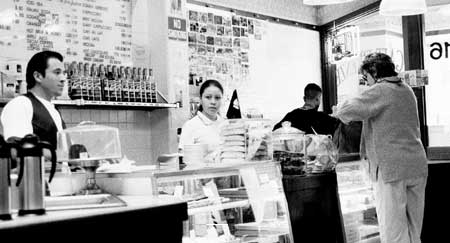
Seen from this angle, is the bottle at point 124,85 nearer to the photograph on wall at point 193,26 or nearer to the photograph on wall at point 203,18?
the photograph on wall at point 193,26

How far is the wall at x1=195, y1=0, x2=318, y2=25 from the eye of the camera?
301 inches

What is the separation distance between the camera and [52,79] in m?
4.11

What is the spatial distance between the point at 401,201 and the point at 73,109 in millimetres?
3208

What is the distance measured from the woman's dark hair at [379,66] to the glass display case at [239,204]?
1.45 m

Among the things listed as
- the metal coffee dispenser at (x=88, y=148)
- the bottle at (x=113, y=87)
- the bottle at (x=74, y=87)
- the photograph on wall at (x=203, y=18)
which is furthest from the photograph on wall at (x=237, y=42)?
the metal coffee dispenser at (x=88, y=148)

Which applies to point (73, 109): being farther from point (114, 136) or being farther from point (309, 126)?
point (114, 136)

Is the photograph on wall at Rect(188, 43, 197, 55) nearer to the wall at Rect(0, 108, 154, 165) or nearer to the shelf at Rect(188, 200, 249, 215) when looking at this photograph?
the wall at Rect(0, 108, 154, 165)

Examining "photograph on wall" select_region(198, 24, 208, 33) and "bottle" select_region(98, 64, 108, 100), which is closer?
"bottle" select_region(98, 64, 108, 100)

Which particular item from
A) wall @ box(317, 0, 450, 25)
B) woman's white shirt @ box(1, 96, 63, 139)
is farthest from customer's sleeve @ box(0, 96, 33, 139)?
wall @ box(317, 0, 450, 25)

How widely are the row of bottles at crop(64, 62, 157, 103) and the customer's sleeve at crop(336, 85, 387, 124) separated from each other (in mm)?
2193

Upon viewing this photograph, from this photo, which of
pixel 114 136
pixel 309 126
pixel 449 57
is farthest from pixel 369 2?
pixel 114 136

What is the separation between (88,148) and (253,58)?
5.06 metres

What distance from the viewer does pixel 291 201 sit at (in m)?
3.96

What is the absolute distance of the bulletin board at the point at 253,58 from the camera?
23.3 feet
